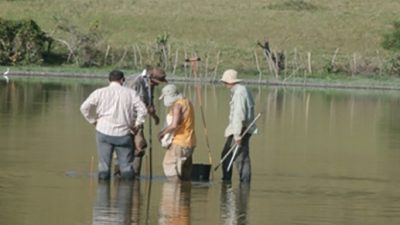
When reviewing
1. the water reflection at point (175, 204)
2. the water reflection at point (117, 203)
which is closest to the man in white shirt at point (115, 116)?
the water reflection at point (117, 203)

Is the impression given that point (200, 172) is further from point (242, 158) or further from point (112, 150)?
point (112, 150)

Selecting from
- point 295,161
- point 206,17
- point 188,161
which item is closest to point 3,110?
point 295,161

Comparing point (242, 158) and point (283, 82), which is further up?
point (242, 158)

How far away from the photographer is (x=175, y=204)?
14.7 m

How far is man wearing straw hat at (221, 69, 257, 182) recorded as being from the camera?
16828mm

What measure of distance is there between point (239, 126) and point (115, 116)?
1.71 m

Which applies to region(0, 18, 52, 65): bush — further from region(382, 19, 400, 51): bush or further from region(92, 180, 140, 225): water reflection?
region(92, 180, 140, 225): water reflection

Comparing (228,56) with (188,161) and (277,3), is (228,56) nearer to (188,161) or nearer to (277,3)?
(277,3)

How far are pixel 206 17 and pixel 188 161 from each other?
176 feet

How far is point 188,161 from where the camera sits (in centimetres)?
1686

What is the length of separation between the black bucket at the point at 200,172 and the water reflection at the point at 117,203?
98 centimetres

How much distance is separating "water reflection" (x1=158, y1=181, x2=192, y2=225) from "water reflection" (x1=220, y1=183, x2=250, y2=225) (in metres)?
0.41

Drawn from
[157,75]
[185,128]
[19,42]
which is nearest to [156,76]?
[157,75]

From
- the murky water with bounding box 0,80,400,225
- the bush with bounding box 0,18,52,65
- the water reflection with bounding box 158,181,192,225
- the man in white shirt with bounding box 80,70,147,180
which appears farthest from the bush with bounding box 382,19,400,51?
the man in white shirt with bounding box 80,70,147,180
